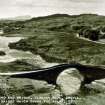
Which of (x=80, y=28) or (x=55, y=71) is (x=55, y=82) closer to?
(x=55, y=71)

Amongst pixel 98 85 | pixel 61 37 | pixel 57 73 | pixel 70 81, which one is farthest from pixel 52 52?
pixel 98 85

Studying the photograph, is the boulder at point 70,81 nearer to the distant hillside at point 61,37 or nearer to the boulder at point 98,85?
the boulder at point 98,85

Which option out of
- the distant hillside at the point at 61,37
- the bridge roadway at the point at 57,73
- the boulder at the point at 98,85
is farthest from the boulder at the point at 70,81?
the distant hillside at the point at 61,37

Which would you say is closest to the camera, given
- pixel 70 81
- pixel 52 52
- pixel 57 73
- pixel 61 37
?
pixel 70 81

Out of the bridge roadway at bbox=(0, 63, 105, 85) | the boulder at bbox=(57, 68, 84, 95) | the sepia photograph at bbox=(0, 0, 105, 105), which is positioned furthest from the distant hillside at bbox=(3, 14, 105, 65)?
the boulder at bbox=(57, 68, 84, 95)

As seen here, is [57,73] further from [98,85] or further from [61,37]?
[61,37]

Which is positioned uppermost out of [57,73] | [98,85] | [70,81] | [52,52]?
[52,52]

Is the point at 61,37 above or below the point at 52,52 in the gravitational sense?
above

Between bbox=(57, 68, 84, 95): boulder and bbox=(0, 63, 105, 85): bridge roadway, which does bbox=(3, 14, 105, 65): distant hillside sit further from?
bbox=(57, 68, 84, 95): boulder

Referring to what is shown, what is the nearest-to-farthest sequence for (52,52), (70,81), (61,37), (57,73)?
(70,81), (57,73), (52,52), (61,37)
